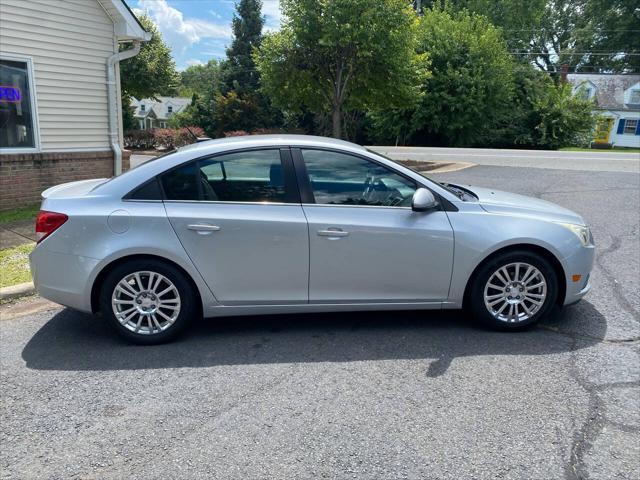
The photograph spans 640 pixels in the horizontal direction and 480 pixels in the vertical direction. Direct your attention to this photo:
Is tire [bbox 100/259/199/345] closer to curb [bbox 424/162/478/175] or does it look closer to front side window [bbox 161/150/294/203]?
front side window [bbox 161/150/294/203]

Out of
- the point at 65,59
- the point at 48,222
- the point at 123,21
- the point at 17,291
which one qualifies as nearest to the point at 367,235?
the point at 48,222

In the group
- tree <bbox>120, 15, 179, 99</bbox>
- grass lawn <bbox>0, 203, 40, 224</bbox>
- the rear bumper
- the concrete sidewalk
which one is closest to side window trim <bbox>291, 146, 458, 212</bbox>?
the rear bumper

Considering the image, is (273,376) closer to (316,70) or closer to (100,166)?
(100,166)

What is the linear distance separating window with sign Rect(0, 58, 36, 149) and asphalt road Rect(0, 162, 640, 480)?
5.39 metres

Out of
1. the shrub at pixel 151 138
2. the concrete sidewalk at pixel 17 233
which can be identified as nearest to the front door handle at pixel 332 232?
the concrete sidewalk at pixel 17 233

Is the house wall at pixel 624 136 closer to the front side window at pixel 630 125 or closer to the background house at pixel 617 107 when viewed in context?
the background house at pixel 617 107

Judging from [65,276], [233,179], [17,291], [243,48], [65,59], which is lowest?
[17,291]

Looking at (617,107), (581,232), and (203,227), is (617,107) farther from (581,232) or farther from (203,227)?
(203,227)

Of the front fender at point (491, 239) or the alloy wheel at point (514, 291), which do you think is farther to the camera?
the alloy wheel at point (514, 291)

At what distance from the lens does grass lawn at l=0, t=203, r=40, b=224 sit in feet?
27.0

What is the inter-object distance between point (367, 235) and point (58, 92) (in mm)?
7636

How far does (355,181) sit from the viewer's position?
14.1 ft

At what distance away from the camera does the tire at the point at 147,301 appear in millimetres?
4031

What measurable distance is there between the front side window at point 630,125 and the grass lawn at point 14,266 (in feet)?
182
